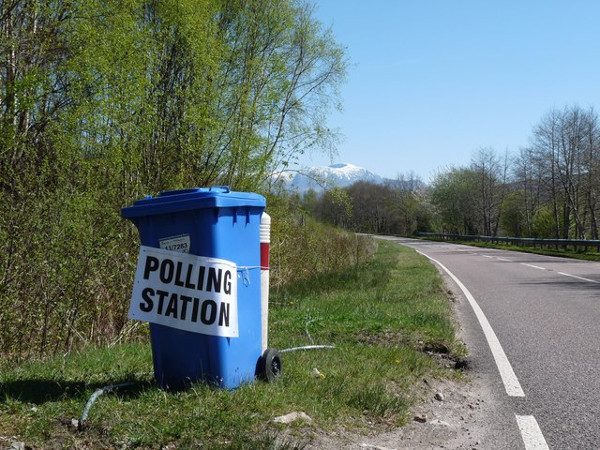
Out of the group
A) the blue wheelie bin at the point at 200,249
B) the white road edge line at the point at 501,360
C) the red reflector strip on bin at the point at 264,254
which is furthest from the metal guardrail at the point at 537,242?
the blue wheelie bin at the point at 200,249

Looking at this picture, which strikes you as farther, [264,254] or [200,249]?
[264,254]

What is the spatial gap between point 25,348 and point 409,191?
361 ft

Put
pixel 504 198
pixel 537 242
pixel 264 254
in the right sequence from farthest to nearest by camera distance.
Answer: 1. pixel 504 198
2. pixel 537 242
3. pixel 264 254

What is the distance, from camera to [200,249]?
4.33 metres

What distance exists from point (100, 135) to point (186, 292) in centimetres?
523

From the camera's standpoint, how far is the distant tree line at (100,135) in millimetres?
7105

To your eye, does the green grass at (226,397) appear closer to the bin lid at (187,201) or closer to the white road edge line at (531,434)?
the white road edge line at (531,434)

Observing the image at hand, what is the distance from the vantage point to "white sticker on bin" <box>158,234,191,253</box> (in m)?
4.36

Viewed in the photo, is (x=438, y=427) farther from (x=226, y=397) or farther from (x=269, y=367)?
(x=226, y=397)

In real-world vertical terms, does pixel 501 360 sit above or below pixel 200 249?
below

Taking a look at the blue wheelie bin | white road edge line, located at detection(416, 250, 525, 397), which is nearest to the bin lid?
the blue wheelie bin

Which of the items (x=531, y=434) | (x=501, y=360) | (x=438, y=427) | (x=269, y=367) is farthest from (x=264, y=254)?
(x=501, y=360)

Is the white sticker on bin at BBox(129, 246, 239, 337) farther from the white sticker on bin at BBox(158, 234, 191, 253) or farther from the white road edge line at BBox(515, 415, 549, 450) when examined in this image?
the white road edge line at BBox(515, 415, 549, 450)

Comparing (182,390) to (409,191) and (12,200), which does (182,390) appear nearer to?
(12,200)
